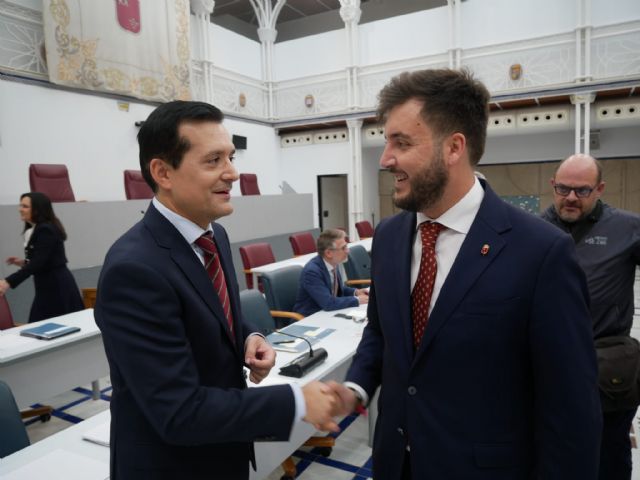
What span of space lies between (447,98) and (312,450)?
2.57 meters

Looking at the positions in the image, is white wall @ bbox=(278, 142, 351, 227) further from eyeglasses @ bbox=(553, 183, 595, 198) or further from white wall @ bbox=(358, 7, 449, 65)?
eyeglasses @ bbox=(553, 183, 595, 198)

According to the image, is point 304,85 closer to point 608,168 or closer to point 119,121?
point 119,121

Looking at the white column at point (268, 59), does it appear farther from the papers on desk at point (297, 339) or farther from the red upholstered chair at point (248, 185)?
the papers on desk at point (297, 339)

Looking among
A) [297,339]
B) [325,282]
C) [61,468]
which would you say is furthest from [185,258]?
[325,282]

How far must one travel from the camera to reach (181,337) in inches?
44.6

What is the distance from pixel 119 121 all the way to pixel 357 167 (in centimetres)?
571

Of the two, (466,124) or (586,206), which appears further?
(586,206)

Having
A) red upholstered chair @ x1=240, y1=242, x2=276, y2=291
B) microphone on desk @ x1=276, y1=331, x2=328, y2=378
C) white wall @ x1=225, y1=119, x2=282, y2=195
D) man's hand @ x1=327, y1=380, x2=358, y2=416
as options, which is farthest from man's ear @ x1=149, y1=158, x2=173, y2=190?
white wall @ x1=225, y1=119, x2=282, y2=195

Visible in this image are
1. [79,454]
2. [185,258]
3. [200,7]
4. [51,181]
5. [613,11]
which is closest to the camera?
[185,258]

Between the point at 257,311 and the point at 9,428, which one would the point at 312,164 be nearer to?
the point at 257,311

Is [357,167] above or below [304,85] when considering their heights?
below

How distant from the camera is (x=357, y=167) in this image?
467 inches

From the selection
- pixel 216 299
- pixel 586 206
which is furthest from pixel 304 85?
pixel 216 299

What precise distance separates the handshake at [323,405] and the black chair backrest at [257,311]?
2.06m
